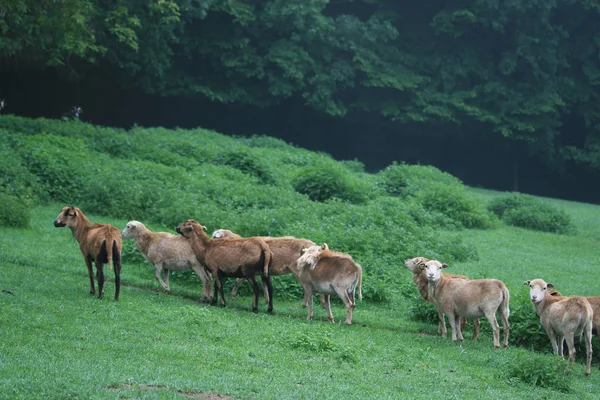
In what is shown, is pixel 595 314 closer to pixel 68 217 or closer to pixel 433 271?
pixel 433 271

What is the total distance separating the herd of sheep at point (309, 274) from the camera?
11.5 meters

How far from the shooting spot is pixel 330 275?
1259 centimetres

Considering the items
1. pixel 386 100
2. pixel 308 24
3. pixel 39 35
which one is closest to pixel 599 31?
pixel 386 100

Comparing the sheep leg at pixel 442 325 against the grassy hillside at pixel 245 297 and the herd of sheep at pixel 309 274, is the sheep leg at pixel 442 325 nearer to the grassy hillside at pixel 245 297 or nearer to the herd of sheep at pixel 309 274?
the herd of sheep at pixel 309 274

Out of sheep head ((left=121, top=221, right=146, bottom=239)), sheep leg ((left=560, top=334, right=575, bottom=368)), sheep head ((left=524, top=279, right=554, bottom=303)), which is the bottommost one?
sheep leg ((left=560, top=334, right=575, bottom=368))

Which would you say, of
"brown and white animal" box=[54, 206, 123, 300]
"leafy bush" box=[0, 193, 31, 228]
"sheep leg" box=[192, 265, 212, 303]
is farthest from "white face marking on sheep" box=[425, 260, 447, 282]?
"leafy bush" box=[0, 193, 31, 228]

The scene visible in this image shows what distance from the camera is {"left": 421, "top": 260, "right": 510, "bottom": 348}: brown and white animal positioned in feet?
38.4

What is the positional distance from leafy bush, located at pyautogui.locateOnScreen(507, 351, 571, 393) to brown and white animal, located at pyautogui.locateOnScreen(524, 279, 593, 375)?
2.50 ft

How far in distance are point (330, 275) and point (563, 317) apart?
338cm

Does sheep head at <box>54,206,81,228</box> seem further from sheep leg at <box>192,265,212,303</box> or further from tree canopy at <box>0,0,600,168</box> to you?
tree canopy at <box>0,0,600,168</box>

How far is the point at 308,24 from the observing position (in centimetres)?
4025

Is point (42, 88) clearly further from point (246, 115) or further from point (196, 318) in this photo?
point (196, 318)

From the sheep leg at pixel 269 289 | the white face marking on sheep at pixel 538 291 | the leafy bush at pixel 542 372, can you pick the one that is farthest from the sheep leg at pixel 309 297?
the leafy bush at pixel 542 372

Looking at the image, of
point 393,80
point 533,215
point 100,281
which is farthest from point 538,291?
point 393,80
